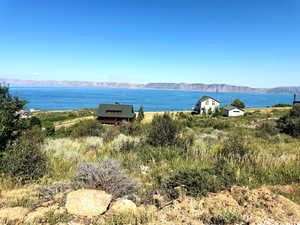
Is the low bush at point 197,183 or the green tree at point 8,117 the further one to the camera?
the green tree at point 8,117

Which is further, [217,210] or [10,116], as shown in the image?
[10,116]

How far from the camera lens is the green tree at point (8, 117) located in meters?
5.05

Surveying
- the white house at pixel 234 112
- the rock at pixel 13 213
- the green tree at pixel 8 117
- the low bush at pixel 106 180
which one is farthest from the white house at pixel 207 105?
the rock at pixel 13 213

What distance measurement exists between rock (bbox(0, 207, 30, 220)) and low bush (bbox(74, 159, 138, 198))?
1.01 meters

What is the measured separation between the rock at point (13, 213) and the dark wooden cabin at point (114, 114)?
32.2 metres

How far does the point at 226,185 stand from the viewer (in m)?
3.93

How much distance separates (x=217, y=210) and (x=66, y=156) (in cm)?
508

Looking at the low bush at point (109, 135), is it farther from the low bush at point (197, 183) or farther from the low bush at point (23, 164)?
the low bush at point (197, 183)

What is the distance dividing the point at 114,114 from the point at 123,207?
3403cm

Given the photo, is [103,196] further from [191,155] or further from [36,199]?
[191,155]

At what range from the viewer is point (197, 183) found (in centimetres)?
374

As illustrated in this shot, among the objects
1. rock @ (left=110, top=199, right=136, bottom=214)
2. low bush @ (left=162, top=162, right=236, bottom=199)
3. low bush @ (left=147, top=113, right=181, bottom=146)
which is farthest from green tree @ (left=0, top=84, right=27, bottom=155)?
low bush @ (left=147, top=113, right=181, bottom=146)

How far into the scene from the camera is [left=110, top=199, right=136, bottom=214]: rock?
2.99 metres

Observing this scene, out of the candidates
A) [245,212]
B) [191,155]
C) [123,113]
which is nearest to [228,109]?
[123,113]
